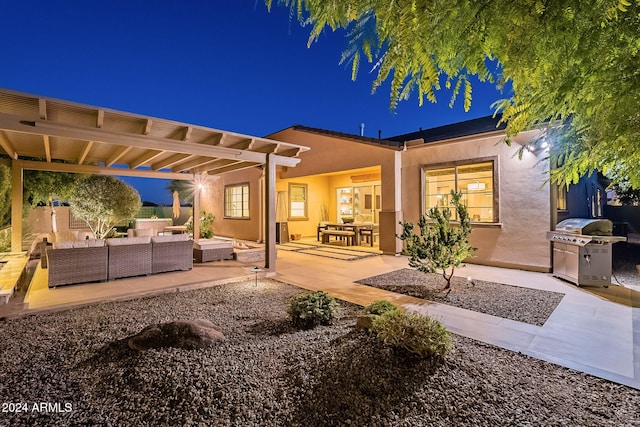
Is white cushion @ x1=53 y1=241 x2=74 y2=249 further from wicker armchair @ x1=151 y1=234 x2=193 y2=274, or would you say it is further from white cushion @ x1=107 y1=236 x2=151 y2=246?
wicker armchair @ x1=151 y1=234 x2=193 y2=274

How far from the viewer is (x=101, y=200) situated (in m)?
7.78

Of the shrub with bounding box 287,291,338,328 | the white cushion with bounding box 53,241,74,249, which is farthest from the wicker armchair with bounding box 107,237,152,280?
the shrub with bounding box 287,291,338,328

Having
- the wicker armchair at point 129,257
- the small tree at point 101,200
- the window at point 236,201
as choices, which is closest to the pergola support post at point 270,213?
the wicker armchair at point 129,257

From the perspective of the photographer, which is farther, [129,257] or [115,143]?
[129,257]

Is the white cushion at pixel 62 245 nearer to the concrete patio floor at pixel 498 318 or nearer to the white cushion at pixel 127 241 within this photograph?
the white cushion at pixel 127 241

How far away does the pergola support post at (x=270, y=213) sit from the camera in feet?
21.9

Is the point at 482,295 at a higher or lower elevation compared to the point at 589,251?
lower

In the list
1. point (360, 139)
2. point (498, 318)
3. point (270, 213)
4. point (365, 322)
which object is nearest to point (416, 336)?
point (365, 322)

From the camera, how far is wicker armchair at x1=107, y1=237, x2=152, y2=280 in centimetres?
576

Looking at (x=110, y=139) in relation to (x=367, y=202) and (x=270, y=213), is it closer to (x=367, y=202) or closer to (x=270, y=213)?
(x=270, y=213)

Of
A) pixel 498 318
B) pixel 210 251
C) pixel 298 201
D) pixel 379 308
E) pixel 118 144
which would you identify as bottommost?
pixel 498 318

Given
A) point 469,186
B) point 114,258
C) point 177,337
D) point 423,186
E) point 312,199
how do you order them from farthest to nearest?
point 312,199, point 423,186, point 469,186, point 114,258, point 177,337

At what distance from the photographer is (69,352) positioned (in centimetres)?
303

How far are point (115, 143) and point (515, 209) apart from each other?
28.2 feet
